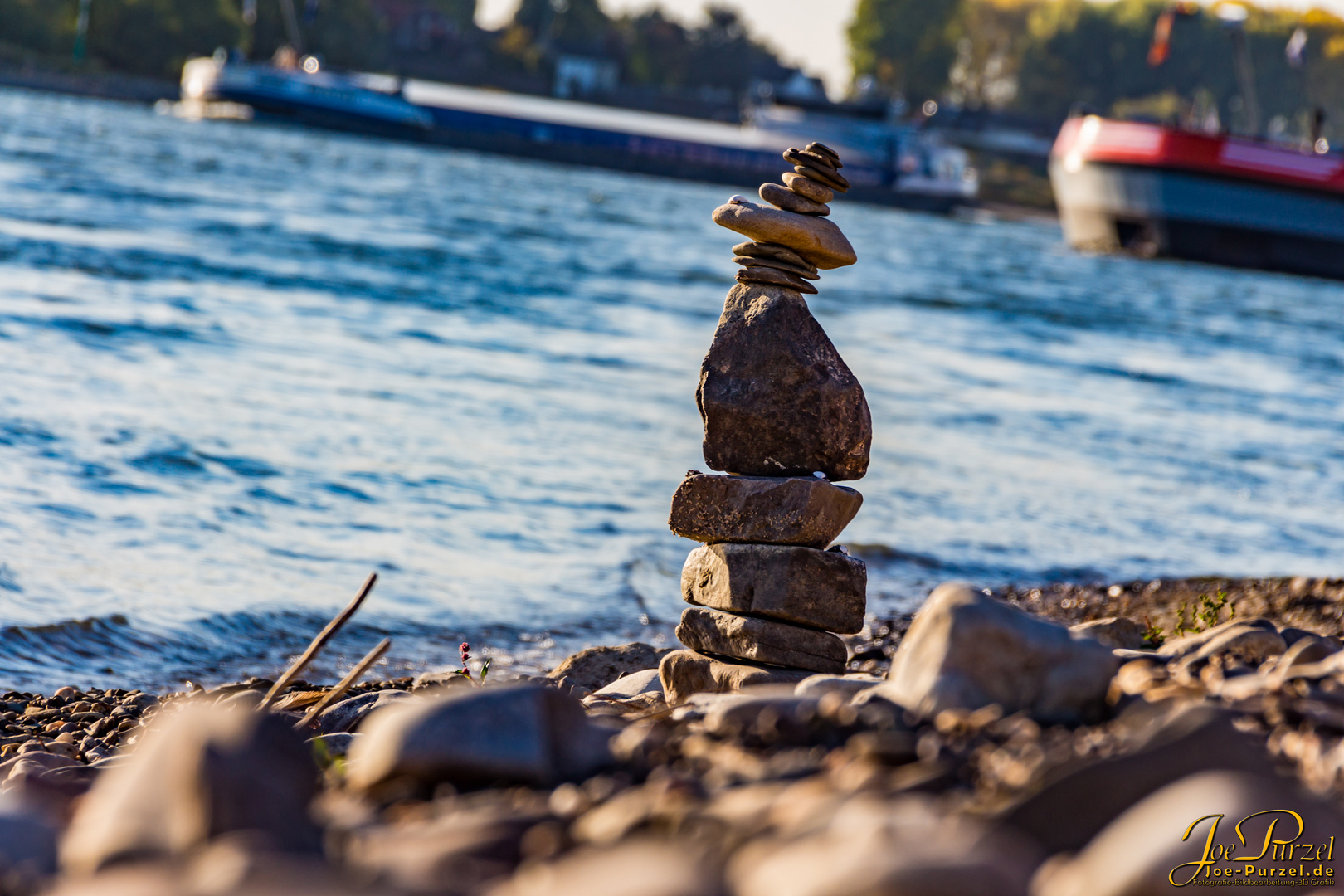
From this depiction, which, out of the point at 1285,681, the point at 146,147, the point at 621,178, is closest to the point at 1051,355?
the point at 1285,681

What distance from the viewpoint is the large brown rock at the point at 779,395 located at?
525 cm

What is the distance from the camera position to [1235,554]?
10.3m

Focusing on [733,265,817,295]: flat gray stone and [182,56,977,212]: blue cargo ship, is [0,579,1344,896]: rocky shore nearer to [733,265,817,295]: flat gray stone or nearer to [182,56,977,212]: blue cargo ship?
[733,265,817,295]: flat gray stone

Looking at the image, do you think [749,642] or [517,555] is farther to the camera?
[517,555]

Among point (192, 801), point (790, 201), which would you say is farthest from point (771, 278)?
point (192, 801)

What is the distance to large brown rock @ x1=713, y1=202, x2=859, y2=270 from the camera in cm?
527

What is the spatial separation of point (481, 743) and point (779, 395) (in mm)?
2813

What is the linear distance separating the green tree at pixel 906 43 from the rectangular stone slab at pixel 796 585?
409 feet

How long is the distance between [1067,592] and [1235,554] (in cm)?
235

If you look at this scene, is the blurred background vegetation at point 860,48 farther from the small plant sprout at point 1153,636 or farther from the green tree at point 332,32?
the small plant sprout at point 1153,636

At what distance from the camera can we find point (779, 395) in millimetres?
5250

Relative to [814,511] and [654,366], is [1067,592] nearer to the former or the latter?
[814,511]
